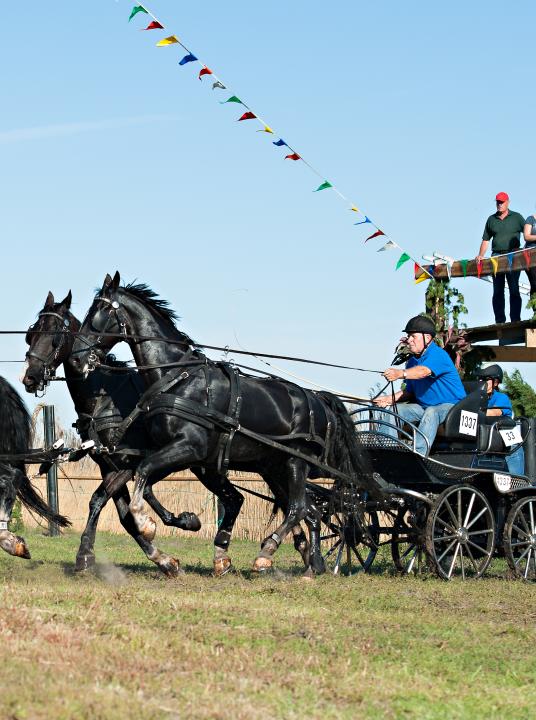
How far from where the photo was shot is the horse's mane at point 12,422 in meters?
10.9

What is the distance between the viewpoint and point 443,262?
13.8m

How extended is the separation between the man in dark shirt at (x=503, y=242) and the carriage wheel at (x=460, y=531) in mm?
2964

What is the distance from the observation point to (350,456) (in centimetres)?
→ 1126

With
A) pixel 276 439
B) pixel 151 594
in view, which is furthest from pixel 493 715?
pixel 276 439

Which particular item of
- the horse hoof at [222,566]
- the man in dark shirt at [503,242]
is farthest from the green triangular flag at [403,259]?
the horse hoof at [222,566]

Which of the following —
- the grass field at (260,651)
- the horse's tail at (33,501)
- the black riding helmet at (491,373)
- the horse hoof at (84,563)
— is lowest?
the grass field at (260,651)

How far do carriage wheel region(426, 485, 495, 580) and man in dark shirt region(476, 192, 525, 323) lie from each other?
2964 millimetres

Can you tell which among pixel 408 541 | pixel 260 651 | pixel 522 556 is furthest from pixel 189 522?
pixel 260 651

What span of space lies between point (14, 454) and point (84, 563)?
Answer: 117 centimetres

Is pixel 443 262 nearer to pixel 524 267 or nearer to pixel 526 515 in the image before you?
pixel 524 267

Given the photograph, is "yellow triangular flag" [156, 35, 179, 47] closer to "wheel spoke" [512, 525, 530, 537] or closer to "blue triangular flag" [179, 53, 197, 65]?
"blue triangular flag" [179, 53, 197, 65]

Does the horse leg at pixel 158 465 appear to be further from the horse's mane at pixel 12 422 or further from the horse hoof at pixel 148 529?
the horse's mane at pixel 12 422

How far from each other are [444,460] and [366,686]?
5.61 m

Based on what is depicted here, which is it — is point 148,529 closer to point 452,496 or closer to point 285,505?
point 285,505
